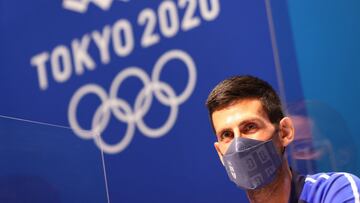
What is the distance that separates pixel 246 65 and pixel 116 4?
3.10ft

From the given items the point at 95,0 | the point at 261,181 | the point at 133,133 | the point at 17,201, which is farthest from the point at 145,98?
the point at 261,181

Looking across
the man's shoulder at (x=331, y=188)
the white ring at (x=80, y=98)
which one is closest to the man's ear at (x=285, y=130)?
the man's shoulder at (x=331, y=188)

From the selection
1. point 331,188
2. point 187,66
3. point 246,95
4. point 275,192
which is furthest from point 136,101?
point 331,188

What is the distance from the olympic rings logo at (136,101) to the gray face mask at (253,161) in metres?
1.26

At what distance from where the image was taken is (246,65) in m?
2.61

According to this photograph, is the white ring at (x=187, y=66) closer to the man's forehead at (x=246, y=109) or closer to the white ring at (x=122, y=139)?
the white ring at (x=122, y=139)

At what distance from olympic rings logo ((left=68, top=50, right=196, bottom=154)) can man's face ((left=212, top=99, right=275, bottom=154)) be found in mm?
1196

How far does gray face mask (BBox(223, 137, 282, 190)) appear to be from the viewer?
1.53 m

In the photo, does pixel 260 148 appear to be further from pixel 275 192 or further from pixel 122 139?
pixel 122 139

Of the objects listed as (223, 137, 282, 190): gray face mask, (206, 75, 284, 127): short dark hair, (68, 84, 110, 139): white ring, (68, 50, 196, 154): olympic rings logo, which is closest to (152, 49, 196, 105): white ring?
(68, 50, 196, 154): olympic rings logo

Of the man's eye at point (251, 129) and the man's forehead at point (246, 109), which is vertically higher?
the man's forehead at point (246, 109)

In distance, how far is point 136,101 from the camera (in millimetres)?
2969

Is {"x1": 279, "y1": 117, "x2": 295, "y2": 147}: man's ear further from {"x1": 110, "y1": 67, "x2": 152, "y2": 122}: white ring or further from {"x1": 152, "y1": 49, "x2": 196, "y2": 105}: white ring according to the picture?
{"x1": 110, "y1": 67, "x2": 152, "y2": 122}: white ring

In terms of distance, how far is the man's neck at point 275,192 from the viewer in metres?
1.54
